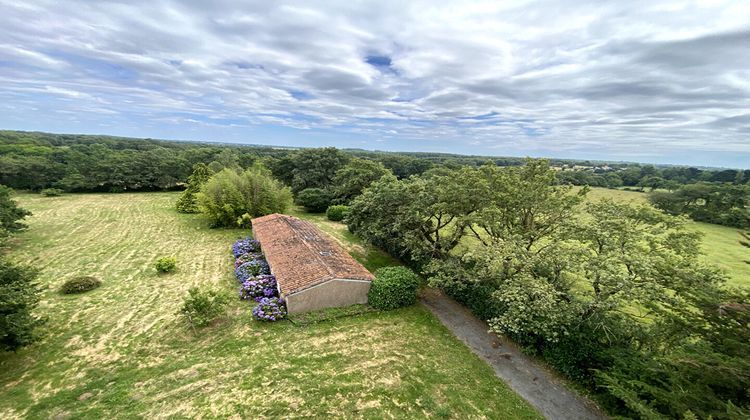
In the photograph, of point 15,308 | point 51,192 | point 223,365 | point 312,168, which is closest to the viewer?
point 15,308

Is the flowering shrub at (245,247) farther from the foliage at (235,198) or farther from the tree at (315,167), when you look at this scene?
the tree at (315,167)

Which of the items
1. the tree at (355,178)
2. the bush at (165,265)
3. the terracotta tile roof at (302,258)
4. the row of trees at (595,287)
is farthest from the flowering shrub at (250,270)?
the tree at (355,178)

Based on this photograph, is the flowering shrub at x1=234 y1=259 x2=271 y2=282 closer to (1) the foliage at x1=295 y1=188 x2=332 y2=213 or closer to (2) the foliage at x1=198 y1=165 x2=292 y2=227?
(2) the foliage at x1=198 y1=165 x2=292 y2=227

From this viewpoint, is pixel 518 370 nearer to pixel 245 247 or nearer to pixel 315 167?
pixel 245 247

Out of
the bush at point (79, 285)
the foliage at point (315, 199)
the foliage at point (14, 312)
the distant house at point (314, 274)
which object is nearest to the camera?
the foliage at point (14, 312)

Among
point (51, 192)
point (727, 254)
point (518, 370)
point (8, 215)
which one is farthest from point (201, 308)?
point (51, 192)

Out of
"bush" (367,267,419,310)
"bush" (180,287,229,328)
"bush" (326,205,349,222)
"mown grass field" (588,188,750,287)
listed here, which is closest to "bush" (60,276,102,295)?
"bush" (180,287,229,328)

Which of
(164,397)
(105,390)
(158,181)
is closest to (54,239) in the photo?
(105,390)
